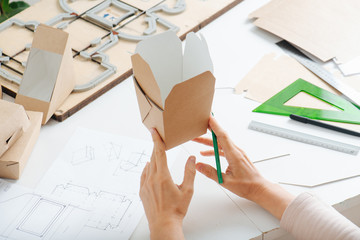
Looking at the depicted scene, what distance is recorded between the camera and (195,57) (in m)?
0.95

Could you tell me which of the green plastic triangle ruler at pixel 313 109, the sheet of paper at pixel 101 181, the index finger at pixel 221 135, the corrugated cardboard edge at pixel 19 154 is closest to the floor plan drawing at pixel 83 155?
the sheet of paper at pixel 101 181

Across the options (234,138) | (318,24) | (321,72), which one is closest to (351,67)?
(321,72)

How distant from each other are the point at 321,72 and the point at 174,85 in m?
0.62

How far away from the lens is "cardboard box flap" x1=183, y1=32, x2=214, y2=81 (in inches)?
34.9

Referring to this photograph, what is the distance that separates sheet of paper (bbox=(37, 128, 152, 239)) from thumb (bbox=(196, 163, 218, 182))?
5.7 inches

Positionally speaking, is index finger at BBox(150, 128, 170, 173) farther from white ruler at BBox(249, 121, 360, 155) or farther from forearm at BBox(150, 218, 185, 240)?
white ruler at BBox(249, 121, 360, 155)

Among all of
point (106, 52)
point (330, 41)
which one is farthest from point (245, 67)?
point (106, 52)

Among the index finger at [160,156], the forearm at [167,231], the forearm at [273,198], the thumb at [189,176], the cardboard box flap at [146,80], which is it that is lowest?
the forearm at [167,231]

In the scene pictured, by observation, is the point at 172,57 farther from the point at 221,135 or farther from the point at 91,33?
the point at 91,33

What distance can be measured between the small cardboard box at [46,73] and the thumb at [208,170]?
16.0 inches

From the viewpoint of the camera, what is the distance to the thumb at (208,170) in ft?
3.21

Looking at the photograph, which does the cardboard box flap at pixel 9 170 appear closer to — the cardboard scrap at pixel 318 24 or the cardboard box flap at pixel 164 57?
the cardboard box flap at pixel 164 57

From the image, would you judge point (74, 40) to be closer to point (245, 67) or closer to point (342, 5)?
point (245, 67)

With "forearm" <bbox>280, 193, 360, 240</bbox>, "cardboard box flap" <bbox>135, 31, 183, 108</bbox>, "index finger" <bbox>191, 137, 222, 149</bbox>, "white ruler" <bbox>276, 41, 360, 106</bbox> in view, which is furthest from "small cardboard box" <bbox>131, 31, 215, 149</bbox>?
"white ruler" <bbox>276, 41, 360, 106</bbox>
